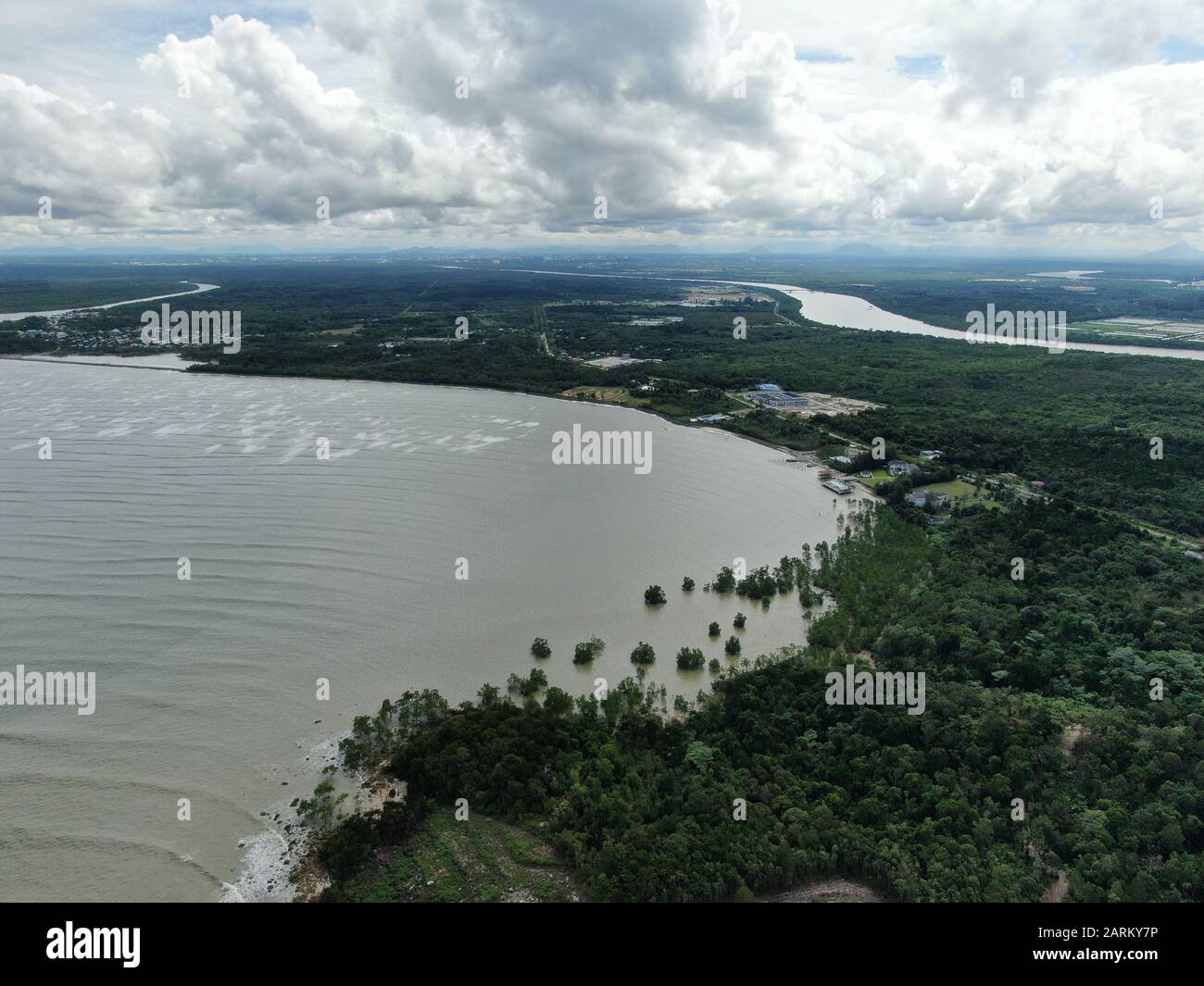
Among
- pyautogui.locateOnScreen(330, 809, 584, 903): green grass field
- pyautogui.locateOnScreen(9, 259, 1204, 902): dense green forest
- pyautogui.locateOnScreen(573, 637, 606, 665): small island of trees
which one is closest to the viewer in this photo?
pyautogui.locateOnScreen(330, 809, 584, 903): green grass field

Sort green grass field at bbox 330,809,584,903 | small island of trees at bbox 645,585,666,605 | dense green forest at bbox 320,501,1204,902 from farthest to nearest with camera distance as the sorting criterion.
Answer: small island of trees at bbox 645,585,666,605
dense green forest at bbox 320,501,1204,902
green grass field at bbox 330,809,584,903

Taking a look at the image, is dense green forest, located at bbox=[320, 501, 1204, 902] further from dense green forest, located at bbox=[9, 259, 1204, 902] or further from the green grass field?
the green grass field

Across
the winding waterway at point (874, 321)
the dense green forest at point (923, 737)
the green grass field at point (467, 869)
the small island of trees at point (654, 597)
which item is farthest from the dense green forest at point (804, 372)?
the green grass field at point (467, 869)

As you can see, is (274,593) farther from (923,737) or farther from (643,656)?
(923,737)

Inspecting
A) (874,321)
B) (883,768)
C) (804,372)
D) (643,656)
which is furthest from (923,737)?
(874,321)

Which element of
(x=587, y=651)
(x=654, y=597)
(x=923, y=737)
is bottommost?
(x=923, y=737)

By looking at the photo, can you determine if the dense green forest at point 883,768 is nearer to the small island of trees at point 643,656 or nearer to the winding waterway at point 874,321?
the small island of trees at point 643,656

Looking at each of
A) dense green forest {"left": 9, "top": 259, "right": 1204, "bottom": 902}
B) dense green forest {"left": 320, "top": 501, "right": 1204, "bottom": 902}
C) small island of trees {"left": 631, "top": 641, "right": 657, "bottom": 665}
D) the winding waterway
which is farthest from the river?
the winding waterway

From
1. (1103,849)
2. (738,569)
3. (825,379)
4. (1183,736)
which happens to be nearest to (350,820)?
(1103,849)
